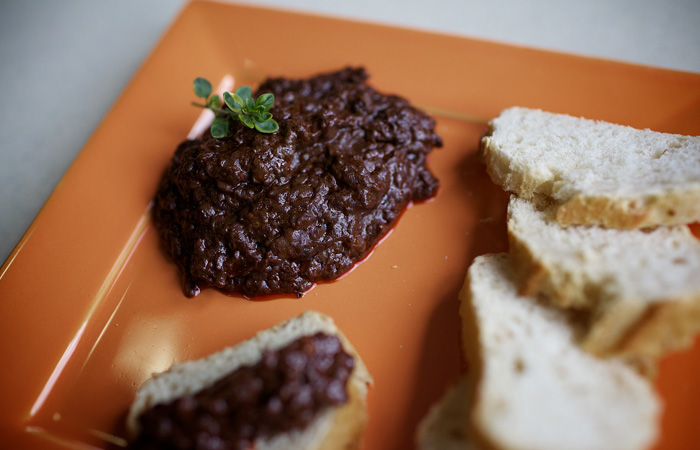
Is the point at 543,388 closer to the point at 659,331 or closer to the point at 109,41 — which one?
the point at 659,331

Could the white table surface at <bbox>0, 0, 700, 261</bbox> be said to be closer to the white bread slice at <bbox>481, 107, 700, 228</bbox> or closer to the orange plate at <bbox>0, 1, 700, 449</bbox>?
the orange plate at <bbox>0, 1, 700, 449</bbox>

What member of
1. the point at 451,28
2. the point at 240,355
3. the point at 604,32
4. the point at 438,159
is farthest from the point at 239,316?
the point at 604,32

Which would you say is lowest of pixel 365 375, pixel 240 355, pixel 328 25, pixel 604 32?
pixel 240 355

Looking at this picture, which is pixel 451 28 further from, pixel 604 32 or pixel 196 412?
pixel 196 412

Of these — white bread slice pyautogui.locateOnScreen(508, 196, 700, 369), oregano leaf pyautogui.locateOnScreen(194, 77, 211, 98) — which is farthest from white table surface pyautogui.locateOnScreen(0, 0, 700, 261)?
white bread slice pyautogui.locateOnScreen(508, 196, 700, 369)

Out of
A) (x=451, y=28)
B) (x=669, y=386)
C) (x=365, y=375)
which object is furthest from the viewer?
(x=451, y=28)

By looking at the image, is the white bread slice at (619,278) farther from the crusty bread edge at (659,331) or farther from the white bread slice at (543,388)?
the white bread slice at (543,388)
